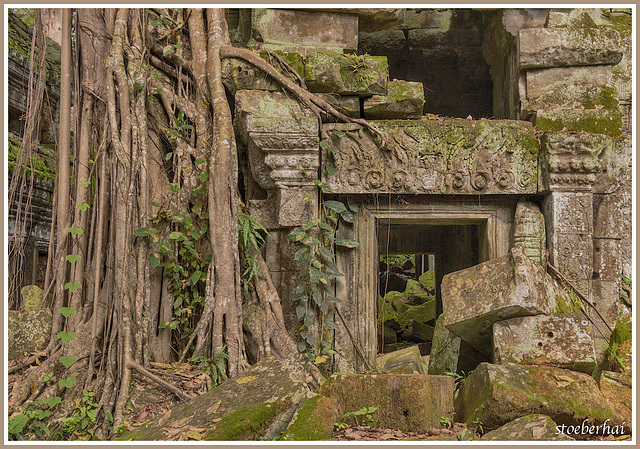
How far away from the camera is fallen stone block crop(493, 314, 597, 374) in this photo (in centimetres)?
352

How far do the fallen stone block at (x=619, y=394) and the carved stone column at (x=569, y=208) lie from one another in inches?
42.0

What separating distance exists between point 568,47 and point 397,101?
67.5 inches

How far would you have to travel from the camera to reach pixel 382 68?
14.1ft

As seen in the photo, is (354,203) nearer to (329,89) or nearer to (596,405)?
(329,89)

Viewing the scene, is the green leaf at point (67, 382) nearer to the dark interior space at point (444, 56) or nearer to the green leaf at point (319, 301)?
the green leaf at point (319, 301)

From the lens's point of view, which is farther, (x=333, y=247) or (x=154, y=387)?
(x=333, y=247)

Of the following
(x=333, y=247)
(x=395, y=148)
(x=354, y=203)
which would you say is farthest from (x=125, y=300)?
(x=395, y=148)

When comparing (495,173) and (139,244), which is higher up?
(495,173)

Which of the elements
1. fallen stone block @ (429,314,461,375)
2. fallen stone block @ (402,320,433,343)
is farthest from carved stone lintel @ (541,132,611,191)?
fallen stone block @ (402,320,433,343)

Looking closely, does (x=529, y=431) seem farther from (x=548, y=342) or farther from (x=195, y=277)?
(x=195, y=277)

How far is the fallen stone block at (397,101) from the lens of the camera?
435 cm

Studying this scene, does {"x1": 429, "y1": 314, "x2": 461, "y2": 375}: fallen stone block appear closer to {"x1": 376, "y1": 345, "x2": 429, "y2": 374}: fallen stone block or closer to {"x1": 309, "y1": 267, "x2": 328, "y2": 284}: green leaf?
{"x1": 376, "y1": 345, "x2": 429, "y2": 374}: fallen stone block

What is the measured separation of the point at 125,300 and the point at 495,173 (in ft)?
10.7

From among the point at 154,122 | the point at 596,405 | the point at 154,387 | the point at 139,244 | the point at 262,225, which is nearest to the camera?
the point at 596,405
